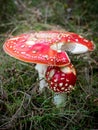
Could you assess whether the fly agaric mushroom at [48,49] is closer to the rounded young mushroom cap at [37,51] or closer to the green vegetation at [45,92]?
the rounded young mushroom cap at [37,51]

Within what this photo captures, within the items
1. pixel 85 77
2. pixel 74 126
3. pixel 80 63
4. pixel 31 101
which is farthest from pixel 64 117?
pixel 80 63

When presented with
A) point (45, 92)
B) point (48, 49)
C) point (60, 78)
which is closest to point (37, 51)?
point (48, 49)

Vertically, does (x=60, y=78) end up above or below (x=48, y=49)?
below

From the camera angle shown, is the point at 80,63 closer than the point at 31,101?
No

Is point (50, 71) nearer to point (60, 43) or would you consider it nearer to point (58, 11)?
point (60, 43)

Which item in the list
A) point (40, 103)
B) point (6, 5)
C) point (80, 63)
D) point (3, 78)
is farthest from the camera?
point (6, 5)

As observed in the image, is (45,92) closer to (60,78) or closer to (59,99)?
(59,99)
